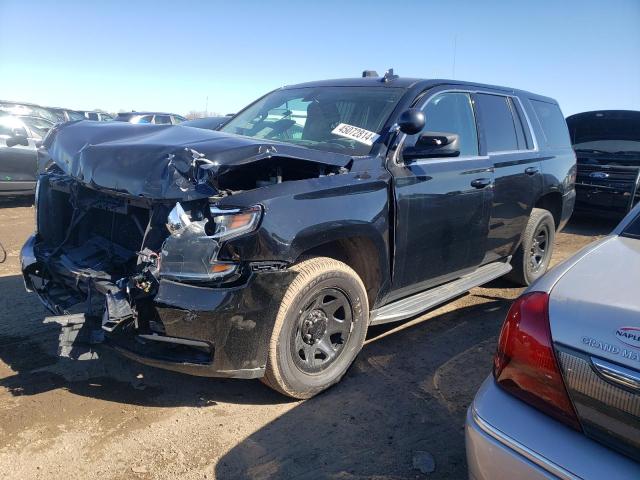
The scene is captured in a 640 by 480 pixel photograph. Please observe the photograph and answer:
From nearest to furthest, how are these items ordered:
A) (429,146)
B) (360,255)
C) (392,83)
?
(360,255) < (429,146) < (392,83)

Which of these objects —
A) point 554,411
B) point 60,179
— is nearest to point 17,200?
point 60,179

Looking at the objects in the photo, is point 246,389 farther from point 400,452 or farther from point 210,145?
point 210,145

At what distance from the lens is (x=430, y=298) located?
3.91m

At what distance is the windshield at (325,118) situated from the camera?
363 centimetres

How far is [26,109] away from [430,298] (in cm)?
952

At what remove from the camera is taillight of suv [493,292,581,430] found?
67.2 inches

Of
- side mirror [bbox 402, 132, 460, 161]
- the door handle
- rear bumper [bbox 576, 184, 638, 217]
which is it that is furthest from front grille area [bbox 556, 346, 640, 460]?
rear bumper [bbox 576, 184, 638, 217]

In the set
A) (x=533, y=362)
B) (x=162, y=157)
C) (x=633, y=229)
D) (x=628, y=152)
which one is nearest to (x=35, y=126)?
(x=162, y=157)

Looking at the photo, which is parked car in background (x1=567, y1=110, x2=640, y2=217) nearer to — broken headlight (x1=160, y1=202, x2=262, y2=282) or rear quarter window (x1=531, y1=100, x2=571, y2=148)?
rear quarter window (x1=531, y1=100, x2=571, y2=148)

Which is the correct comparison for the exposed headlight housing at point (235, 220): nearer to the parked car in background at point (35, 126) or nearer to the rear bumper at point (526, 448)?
the rear bumper at point (526, 448)

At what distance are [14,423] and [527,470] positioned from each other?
2641 mm

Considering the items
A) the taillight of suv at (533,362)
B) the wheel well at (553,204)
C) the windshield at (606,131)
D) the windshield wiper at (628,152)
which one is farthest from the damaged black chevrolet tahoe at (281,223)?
the windshield at (606,131)

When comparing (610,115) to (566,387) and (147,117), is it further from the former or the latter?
(147,117)

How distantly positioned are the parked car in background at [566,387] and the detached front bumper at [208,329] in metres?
1.22
